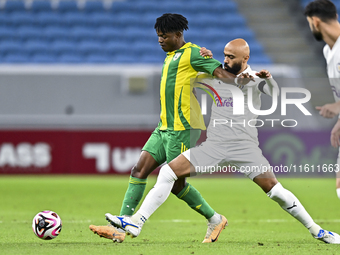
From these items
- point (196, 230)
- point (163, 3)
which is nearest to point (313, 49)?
point (163, 3)

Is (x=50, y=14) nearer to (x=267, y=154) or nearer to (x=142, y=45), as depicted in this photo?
(x=142, y=45)

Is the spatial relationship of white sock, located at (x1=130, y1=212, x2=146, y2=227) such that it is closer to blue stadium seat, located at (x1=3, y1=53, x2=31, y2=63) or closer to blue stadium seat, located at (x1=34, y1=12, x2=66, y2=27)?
blue stadium seat, located at (x1=3, y1=53, x2=31, y2=63)

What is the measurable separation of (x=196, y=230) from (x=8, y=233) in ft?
6.16

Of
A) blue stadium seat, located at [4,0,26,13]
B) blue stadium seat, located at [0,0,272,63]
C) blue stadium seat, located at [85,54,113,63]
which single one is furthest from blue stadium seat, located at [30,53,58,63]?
blue stadium seat, located at [4,0,26,13]

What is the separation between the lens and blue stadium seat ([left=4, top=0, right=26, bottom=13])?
15241 mm

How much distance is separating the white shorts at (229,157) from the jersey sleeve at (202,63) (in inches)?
24.4

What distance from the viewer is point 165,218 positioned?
22.3 ft

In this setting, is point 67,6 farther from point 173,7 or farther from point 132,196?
point 132,196

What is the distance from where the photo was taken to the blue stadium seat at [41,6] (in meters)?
15.3

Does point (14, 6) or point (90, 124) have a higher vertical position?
point (14, 6)

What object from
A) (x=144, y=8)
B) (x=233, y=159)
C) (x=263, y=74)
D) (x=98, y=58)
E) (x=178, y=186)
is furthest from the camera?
(x=144, y=8)

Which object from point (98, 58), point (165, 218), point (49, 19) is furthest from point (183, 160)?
Answer: point (49, 19)

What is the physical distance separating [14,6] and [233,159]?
12.3 meters

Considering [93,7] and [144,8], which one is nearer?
[93,7]
